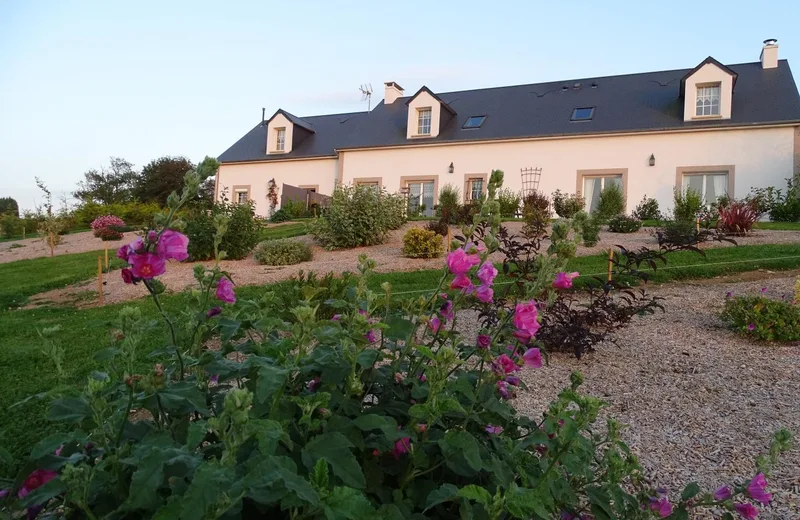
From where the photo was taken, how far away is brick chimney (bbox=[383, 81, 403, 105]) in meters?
21.3

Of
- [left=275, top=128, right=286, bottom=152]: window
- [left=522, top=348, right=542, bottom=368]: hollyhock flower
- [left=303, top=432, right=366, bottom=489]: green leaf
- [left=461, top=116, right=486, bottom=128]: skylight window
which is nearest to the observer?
[left=303, top=432, right=366, bottom=489]: green leaf

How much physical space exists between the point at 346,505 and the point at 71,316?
6.04 metres

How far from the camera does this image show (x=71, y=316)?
564 centimetres

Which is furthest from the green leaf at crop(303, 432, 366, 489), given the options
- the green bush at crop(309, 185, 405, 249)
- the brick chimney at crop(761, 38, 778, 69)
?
the brick chimney at crop(761, 38, 778, 69)

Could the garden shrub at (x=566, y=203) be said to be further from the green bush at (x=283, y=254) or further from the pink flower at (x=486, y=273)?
the pink flower at (x=486, y=273)

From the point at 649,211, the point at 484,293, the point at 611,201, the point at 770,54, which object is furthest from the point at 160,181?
the point at 484,293

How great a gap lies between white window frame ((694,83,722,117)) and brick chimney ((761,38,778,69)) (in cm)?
262

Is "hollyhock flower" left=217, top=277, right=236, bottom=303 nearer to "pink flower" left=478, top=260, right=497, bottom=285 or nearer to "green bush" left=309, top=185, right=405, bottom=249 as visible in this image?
"pink flower" left=478, top=260, right=497, bottom=285

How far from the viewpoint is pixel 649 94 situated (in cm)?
1664

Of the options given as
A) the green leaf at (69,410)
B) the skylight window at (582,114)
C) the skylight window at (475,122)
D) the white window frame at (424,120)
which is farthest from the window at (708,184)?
the green leaf at (69,410)

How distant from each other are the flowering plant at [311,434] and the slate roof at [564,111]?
13183 mm

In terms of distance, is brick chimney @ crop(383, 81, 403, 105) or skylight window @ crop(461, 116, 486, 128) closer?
skylight window @ crop(461, 116, 486, 128)

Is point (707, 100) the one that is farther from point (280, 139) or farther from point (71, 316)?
point (71, 316)

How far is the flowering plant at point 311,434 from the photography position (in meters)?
0.81
